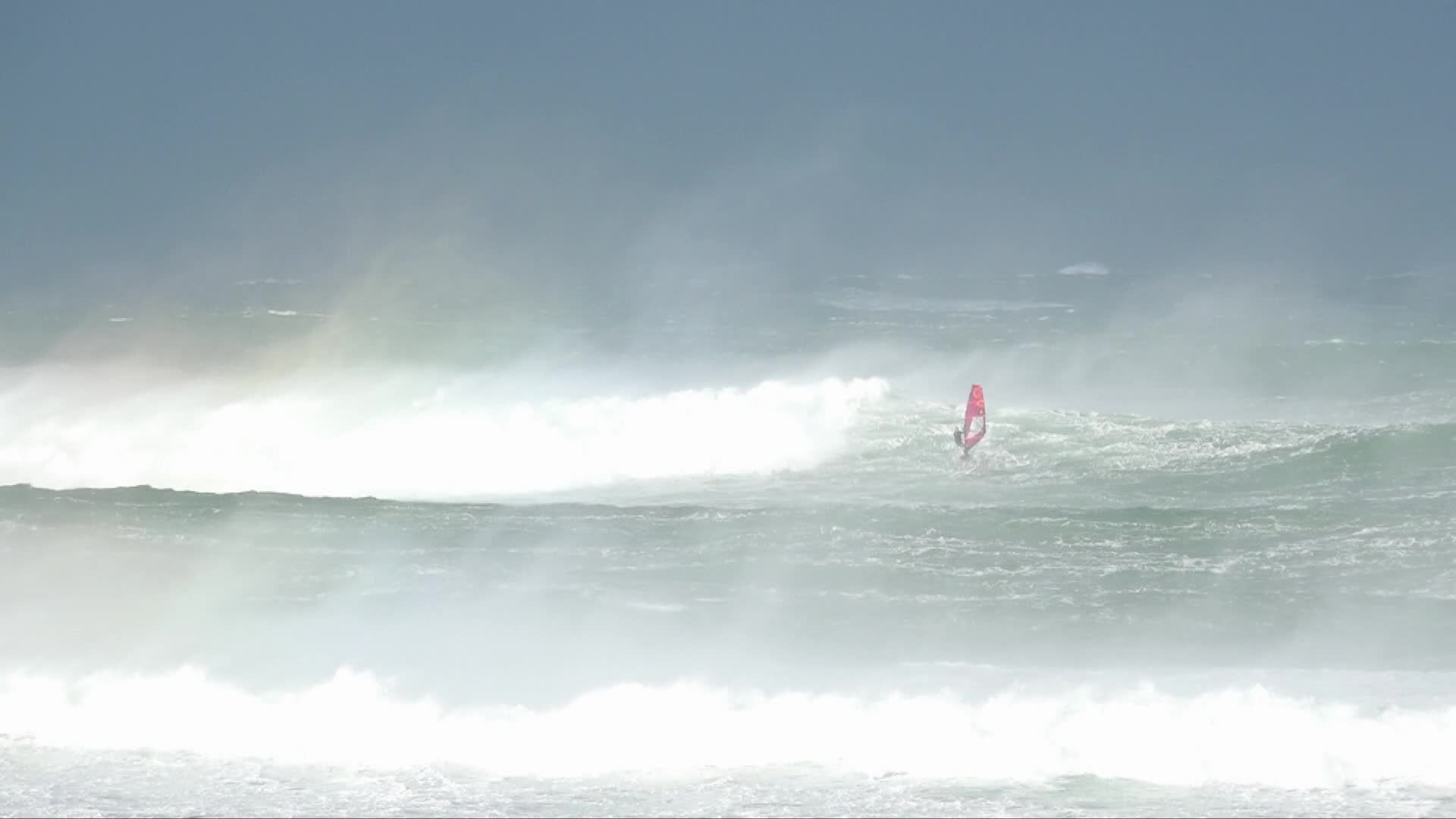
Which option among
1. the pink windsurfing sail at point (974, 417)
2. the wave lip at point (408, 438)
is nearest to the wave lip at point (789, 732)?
the pink windsurfing sail at point (974, 417)

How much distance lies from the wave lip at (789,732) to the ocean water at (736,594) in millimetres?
34

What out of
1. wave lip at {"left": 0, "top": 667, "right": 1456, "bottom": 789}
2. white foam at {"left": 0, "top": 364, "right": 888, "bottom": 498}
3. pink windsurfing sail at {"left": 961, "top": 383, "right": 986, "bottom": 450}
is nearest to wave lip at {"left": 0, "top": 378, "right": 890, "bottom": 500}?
white foam at {"left": 0, "top": 364, "right": 888, "bottom": 498}

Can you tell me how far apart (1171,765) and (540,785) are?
157 inches

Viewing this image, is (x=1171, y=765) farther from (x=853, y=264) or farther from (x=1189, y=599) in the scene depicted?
(x=853, y=264)

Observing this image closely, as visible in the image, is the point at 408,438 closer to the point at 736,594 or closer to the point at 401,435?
the point at 401,435

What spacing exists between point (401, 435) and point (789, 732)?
1221cm

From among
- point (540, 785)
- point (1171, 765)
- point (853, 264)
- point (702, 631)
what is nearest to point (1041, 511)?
point (702, 631)

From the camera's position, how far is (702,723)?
10.3 m

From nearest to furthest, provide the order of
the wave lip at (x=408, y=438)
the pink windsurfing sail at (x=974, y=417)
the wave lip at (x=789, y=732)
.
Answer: the wave lip at (x=789, y=732), the pink windsurfing sail at (x=974, y=417), the wave lip at (x=408, y=438)

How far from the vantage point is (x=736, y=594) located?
43.4ft

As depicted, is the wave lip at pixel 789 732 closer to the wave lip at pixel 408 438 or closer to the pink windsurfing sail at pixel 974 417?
the pink windsurfing sail at pixel 974 417

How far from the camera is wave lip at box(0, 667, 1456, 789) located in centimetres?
951

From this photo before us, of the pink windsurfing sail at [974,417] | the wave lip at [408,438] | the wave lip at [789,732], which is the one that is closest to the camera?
the wave lip at [789,732]

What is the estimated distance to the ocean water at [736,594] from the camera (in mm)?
9531
